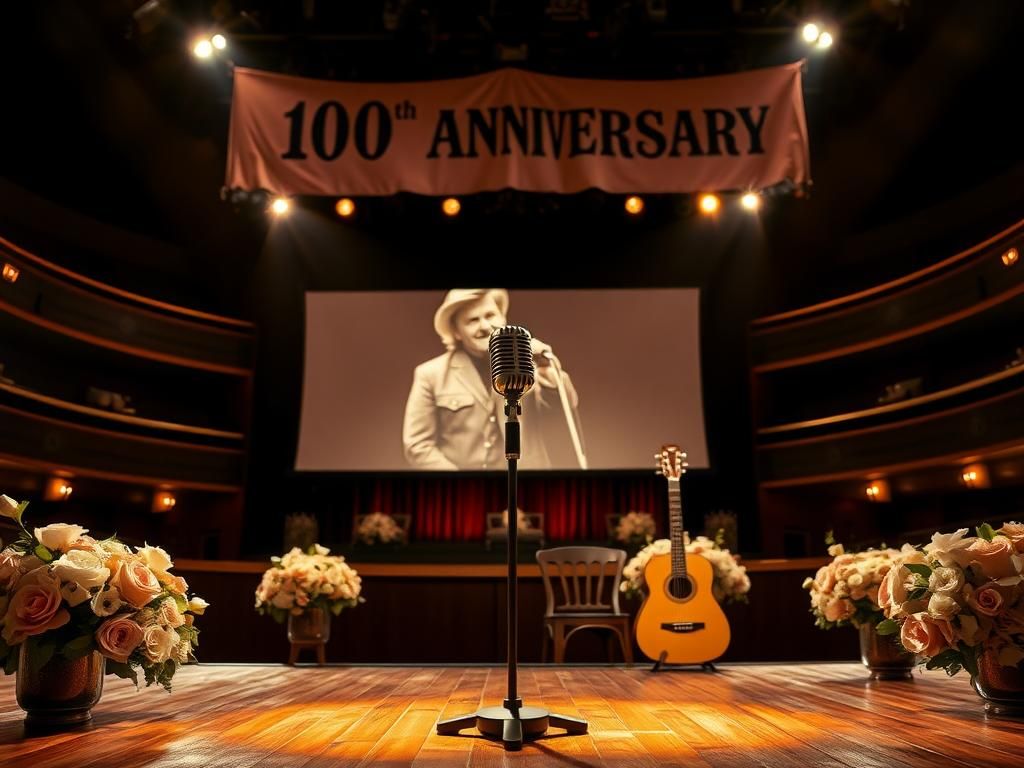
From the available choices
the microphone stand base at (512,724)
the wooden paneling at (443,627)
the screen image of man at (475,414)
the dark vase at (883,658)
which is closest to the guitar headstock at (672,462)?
the dark vase at (883,658)

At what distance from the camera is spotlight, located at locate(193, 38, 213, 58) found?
380 inches

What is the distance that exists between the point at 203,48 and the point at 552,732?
9240 mm

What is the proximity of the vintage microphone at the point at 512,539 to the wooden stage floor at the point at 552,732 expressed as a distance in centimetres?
5

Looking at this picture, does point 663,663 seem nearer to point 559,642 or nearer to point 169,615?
point 559,642

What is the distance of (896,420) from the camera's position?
37.8 ft

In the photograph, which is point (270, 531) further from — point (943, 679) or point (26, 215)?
point (943, 679)

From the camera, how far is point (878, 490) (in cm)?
1183

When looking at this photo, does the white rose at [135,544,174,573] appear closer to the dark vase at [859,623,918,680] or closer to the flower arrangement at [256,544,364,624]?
the flower arrangement at [256,544,364,624]

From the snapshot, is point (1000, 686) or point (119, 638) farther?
point (1000, 686)

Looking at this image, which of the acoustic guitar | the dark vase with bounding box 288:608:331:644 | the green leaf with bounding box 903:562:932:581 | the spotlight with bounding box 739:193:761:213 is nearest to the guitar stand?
the acoustic guitar

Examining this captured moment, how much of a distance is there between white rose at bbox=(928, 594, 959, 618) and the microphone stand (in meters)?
1.16

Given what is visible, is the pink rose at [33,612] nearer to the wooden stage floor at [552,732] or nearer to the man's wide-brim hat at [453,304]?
the wooden stage floor at [552,732]

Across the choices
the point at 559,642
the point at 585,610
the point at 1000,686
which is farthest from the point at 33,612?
the point at 585,610

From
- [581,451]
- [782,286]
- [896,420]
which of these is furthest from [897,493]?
[581,451]
